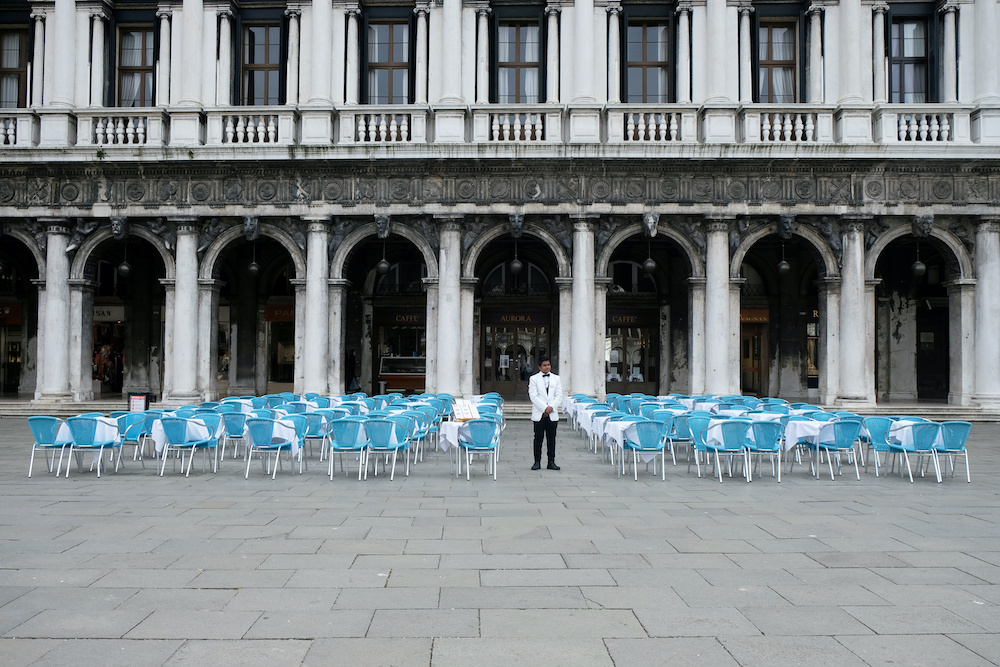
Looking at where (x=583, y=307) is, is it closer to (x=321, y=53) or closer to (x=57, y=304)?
(x=321, y=53)

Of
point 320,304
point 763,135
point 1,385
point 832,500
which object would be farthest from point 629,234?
point 1,385

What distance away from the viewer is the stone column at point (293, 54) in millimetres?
22688

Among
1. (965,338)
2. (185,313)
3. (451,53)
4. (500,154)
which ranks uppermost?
(451,53)

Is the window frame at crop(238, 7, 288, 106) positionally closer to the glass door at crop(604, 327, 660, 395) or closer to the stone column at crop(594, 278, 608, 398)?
the stone column at crop(594, 278, 608, 398)

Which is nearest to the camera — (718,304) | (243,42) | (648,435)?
(648,435)

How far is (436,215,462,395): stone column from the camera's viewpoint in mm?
21203

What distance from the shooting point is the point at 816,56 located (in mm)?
22062

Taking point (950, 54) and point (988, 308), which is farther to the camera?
point (950, 54)

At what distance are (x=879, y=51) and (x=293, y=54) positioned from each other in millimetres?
16408

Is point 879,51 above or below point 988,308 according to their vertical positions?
above

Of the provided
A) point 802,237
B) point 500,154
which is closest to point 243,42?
point 500,154

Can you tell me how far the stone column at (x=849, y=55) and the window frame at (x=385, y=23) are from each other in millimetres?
11728

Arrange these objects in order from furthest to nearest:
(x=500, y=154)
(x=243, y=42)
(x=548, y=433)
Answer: (x=243, y=42) < (x=500, y=154) < (x=548, y=433)

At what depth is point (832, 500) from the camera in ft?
31.1
